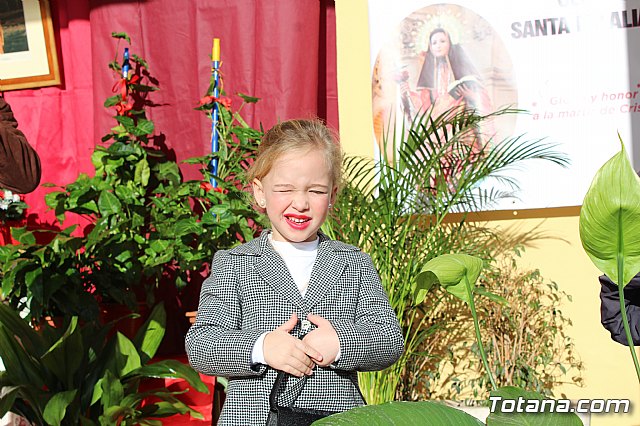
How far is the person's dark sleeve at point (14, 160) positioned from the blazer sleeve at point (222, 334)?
4.40ft

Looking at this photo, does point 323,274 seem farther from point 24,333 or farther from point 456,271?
point 24,333

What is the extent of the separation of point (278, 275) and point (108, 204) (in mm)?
1916

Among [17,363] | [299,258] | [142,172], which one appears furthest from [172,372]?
[299,258]

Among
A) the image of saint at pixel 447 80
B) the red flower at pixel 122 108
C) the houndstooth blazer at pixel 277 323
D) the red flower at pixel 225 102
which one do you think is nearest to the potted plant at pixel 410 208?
the image of saint at pixel 447 80

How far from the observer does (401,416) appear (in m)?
0.59

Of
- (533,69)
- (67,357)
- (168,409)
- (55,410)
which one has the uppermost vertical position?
(533,69)

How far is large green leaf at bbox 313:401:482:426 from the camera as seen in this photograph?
0.59 metres

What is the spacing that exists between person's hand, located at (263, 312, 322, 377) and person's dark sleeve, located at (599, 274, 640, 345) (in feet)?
2.01

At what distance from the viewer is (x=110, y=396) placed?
259 centimetres

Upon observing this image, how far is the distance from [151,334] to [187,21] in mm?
1419

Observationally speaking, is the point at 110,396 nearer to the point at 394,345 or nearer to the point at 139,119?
the point at 139,119

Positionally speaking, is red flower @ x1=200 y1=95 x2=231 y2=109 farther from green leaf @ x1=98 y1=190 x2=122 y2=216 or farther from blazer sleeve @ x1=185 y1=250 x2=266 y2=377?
blazer sleeve @ x1=185 y1=250 x2=266 y2=377

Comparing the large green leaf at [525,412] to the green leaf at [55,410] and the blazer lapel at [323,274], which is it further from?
the green leaf at [55,410]

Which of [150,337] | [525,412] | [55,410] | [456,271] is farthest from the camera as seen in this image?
[150,337]
